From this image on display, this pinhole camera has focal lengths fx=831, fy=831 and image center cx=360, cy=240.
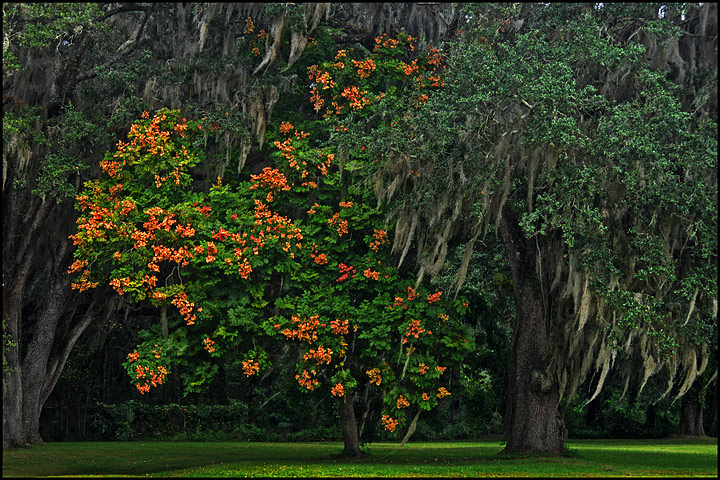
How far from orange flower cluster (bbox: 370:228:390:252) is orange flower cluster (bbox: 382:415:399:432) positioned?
3.87 metres

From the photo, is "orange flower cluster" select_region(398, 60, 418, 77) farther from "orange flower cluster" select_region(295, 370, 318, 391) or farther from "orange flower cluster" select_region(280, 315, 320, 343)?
"orange flower cluster" select_region(295, 370, 318, 391)

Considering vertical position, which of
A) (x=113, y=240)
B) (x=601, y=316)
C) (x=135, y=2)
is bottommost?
(x=601, y=316)

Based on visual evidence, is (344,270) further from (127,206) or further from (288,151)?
(127,206)

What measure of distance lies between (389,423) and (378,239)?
424 centimetres

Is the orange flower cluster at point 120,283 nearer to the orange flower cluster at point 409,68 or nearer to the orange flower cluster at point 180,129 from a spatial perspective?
the orange flower cluster at point 180,129

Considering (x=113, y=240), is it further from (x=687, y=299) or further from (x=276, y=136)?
(x=687, y=299)

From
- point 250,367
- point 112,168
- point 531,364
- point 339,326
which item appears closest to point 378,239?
point 339,326

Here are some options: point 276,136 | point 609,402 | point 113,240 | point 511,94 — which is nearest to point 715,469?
point 511,94

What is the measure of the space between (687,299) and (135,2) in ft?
52.6

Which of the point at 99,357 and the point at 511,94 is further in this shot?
the point at 99,357

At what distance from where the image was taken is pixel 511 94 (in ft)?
58.3

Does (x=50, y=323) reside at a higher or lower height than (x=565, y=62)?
lower

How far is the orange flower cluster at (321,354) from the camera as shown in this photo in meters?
18.6

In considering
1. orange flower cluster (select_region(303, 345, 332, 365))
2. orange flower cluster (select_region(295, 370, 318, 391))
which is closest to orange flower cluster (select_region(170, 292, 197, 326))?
orange flower cluster (select_region(303, 345, 332, 365))
